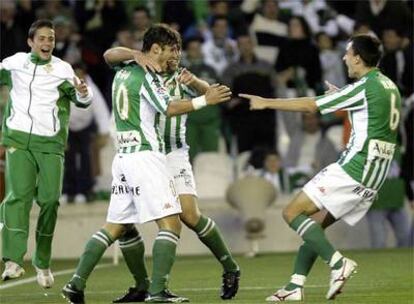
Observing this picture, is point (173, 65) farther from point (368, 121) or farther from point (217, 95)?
point (368, 121)

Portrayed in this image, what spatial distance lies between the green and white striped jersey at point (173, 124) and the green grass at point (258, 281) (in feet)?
4.32

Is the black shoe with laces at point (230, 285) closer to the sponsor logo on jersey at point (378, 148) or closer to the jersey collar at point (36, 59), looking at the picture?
the sponsor logo on jersey at point (378, 148)

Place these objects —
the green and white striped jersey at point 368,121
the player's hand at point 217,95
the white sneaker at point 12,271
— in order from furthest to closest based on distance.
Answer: the white sneaker at point 12,271, the green and white striped jersey at point 368,121, the player's hand at point 217,95

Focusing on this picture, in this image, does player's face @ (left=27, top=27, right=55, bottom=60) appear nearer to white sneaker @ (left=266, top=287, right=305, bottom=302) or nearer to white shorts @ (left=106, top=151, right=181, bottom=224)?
white shorts @ (left=106, top=151, right=181, bottom=224)

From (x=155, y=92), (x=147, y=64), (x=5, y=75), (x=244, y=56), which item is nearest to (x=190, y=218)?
(x=155, y=92)

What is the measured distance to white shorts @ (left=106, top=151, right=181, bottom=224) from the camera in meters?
11.8

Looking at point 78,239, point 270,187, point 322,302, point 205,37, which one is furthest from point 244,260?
point 322,302

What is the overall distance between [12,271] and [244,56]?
869cm

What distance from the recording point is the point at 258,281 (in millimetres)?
14938

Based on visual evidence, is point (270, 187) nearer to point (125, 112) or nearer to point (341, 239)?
point (341, 239)

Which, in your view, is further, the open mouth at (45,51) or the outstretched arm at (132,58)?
the open mouth at (45,51)

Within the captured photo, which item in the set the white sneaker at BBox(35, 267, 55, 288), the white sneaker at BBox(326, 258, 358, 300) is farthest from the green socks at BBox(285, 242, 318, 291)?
the white sneaker at BBox(35, 267, 55, 288)

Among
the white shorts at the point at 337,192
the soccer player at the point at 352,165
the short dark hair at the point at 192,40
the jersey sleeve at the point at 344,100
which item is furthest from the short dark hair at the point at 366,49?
the short dark hair at the point at 192,40

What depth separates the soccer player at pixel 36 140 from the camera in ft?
44.5
